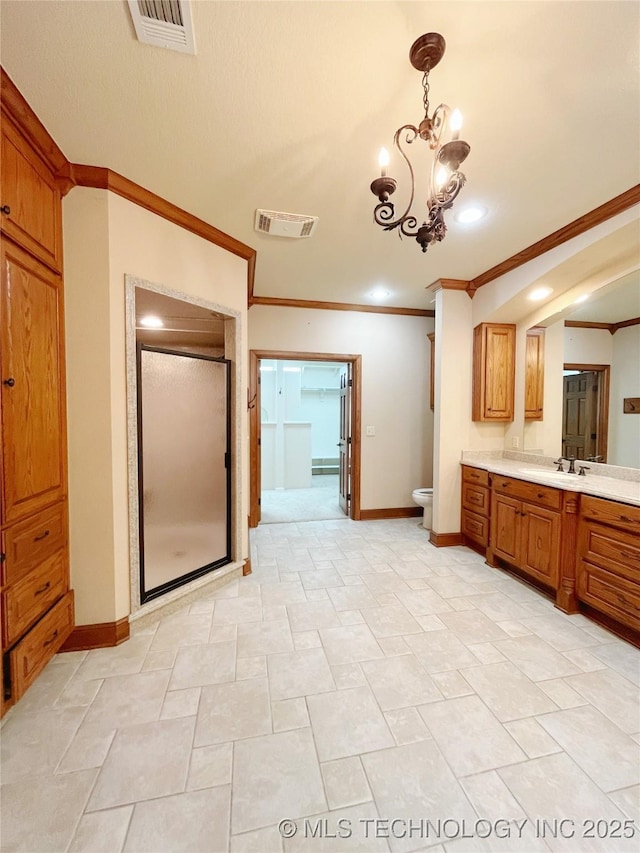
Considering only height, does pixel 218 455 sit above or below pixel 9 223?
below

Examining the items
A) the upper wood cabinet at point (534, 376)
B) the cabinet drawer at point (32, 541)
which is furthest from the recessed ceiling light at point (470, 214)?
the cabinet drawer at point (32, 541)

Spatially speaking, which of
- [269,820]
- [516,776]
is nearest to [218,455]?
[269,820]

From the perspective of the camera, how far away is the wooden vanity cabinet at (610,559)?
2.01 meters

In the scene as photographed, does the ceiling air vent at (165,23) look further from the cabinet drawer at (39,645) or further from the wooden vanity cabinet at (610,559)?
the wooden vanity cabinet at (610,559)

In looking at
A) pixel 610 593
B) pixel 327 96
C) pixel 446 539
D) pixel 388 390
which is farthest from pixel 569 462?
pixel 327 96

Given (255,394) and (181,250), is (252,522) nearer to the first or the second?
(255,394)

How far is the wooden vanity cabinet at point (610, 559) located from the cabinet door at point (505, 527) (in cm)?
52

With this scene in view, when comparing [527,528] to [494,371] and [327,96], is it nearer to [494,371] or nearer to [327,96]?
[494,371]

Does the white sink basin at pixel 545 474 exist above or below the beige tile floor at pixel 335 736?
above

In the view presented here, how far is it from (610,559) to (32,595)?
3237mm

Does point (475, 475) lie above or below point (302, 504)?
above

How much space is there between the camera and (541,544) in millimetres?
2576

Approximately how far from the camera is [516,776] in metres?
1.29

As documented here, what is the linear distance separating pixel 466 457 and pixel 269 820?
125 inches
